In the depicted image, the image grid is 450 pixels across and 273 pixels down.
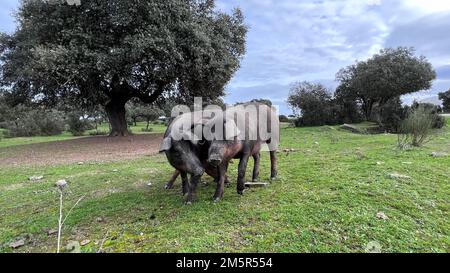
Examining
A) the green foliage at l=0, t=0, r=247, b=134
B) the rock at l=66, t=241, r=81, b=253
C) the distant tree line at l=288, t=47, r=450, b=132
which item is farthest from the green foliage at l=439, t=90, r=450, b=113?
the rock at l=66, t=241, r=81, b=253

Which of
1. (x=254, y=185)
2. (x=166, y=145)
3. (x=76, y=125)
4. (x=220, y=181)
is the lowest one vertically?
(x=254, y=185)

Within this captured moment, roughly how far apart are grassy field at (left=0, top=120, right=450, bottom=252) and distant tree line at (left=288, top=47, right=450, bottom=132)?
61.4 feet

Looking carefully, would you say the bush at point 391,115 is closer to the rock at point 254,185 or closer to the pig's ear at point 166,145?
the rock at point 254,185

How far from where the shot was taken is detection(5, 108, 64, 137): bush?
33844 millimetres

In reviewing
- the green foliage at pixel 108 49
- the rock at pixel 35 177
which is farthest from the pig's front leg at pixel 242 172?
the green foliage at pixel 108 49

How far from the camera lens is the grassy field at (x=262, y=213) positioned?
365 cm

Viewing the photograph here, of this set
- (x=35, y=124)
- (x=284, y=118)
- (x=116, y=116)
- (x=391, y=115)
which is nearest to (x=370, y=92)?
(x=391, y=115)

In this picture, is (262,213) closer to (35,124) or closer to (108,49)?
(108,49)

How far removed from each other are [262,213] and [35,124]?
124 ft

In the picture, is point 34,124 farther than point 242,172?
Yes

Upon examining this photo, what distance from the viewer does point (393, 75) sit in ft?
82.9

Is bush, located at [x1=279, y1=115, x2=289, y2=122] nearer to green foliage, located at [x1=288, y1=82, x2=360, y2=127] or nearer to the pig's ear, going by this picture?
green foliage, located at [x1=288, y1=82, x2=360, y2=127]

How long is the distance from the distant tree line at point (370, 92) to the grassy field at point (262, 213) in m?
18.7
